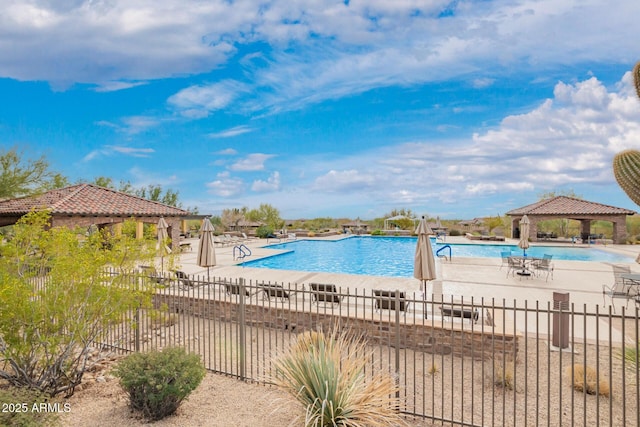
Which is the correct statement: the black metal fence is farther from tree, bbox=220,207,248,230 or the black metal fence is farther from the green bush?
tree, bbox=220,207,248,230

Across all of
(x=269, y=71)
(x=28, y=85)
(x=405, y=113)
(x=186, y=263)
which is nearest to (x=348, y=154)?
(x=405, y=113)

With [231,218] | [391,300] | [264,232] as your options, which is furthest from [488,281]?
[231,218]

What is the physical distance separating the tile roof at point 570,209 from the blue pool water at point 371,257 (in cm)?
540

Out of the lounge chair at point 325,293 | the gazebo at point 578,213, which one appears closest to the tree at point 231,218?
the gazebo at point 578,213

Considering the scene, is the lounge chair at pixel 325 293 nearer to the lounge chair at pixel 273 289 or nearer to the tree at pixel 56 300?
the lounge chair at pixel 273 289

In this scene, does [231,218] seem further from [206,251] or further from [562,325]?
[562,325]

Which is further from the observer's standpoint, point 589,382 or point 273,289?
A: point 273,289

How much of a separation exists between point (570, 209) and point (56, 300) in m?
36.4

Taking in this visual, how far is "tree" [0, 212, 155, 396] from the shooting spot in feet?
17.0

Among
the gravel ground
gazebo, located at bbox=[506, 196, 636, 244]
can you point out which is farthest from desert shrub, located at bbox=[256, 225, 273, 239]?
the gravel ground

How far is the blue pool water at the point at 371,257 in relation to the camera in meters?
19.1

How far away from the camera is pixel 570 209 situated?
31141mm

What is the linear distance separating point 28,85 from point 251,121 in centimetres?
1941

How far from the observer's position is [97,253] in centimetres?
562
